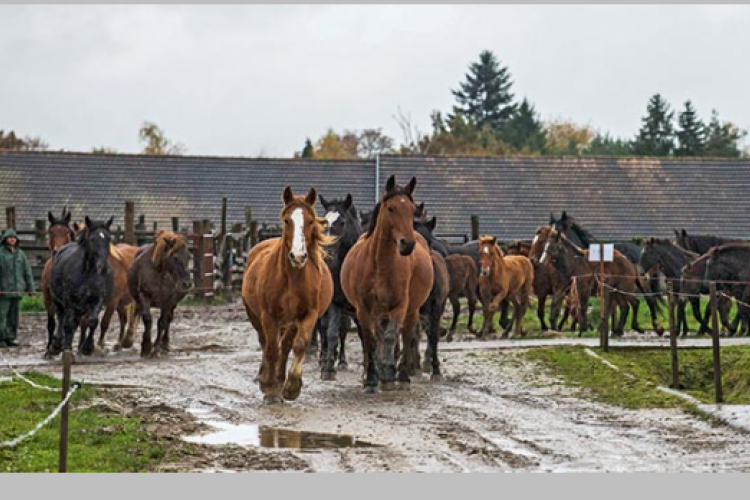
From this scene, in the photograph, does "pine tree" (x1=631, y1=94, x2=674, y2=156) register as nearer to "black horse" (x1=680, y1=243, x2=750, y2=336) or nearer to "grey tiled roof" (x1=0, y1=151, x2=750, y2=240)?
"grey tiled roof" (x1=0, y1=151, x2=750, y2=240)

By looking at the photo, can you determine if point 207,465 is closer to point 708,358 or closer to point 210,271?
point 708,358

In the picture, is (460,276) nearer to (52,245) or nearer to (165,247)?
(165,247)

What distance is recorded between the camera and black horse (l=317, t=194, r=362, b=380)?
60.7 ft

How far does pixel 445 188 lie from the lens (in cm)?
5534

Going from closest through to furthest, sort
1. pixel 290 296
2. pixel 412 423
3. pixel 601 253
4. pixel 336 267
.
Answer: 1. pixel 412 423
2. pixel 290 296
3. pixel 336 267
4. pixel 601 253

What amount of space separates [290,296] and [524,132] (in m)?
87.5

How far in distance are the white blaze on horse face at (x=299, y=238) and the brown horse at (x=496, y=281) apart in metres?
11.9

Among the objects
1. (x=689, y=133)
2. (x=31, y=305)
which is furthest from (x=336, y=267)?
(x=689, y=133)

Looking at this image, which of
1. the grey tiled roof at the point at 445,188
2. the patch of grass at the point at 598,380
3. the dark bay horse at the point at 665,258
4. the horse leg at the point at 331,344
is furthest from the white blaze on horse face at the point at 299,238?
the grey tiled roof at the point at 445,188

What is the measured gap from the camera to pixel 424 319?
1959 centimetres

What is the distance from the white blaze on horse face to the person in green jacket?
1082cm

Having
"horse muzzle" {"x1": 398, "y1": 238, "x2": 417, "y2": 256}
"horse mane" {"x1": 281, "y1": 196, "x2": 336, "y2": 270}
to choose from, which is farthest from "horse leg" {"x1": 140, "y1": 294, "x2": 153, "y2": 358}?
"horse muzzle" {"x1": 398, "y1": 238, "x2": 417, "y2": 256}

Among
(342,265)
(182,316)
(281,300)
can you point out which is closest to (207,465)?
(281,300)

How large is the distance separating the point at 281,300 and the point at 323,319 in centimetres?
414
